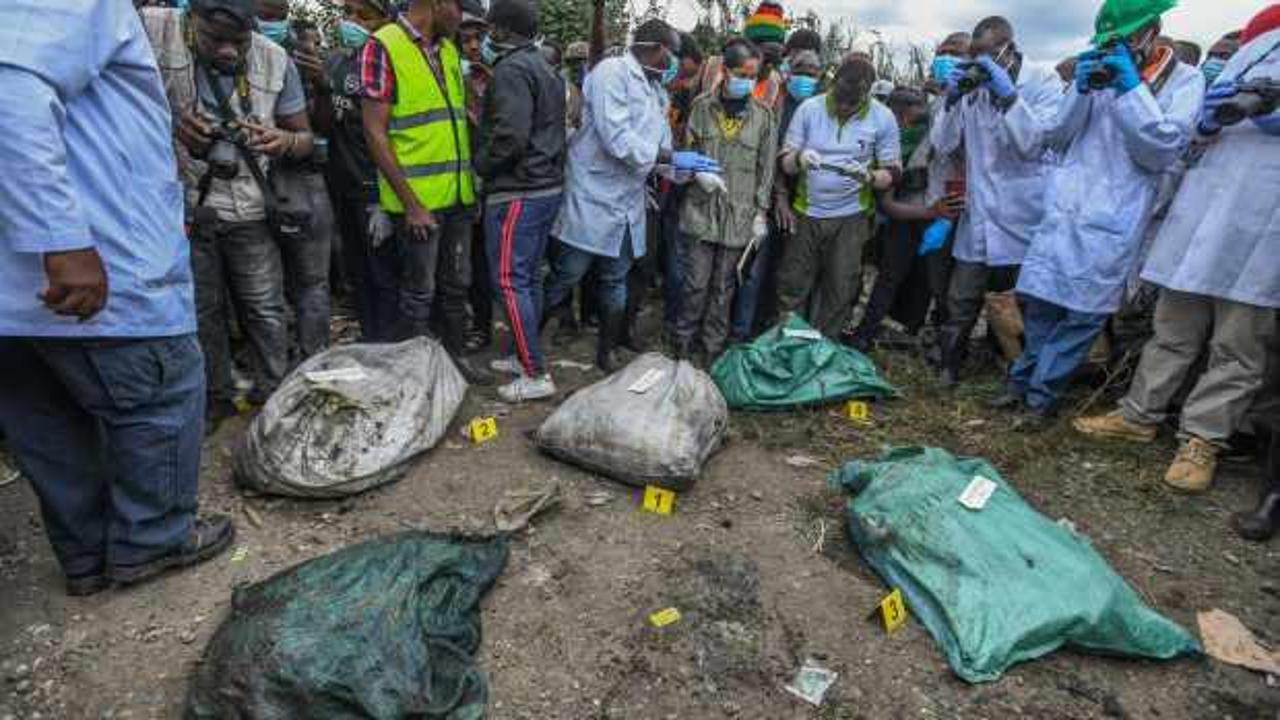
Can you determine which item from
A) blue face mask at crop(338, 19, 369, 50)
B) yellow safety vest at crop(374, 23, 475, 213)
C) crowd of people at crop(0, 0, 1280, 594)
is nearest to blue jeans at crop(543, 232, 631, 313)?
crowd of people at crop(0, 0, 1280, 594)

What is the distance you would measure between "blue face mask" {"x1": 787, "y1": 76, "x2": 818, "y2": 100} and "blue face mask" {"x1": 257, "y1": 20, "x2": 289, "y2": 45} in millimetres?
2789

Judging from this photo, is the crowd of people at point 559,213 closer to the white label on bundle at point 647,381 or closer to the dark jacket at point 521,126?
the dark jacket at point 521,126

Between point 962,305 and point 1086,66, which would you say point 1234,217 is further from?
point 962,305

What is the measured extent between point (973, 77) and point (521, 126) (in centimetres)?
220

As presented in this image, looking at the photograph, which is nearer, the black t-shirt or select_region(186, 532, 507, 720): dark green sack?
select_region(186, 532, 507, 720): dark green sack

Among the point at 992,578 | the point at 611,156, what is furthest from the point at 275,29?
the point at 992,578

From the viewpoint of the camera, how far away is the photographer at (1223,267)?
2.83 metres

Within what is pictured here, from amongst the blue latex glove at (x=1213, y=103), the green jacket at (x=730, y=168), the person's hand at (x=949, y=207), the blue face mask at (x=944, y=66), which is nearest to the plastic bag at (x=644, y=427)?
the green jacket at (x=730, y=168)

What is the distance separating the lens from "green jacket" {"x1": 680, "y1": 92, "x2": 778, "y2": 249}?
3.84 m

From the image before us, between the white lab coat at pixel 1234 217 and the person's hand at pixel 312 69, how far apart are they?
3.85 meters

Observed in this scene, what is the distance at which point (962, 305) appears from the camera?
13.2ft

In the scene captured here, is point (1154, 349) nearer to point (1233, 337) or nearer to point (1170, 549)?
point (1233, 337)

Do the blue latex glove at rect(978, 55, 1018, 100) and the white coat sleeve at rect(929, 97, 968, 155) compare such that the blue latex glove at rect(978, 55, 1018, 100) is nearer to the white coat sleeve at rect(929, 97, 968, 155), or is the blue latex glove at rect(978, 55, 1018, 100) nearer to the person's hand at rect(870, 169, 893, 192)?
the white coat sleeve at rect(929, 97, 968, 155)

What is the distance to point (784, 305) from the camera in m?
4.32
